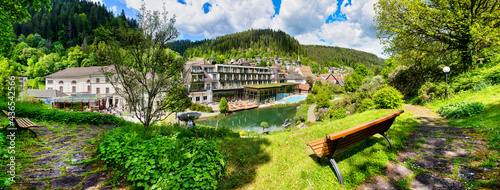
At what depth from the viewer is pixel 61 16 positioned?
78000mm

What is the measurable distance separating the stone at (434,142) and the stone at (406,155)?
0.62m

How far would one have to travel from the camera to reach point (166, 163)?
309 centimetres

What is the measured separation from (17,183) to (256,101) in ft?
128

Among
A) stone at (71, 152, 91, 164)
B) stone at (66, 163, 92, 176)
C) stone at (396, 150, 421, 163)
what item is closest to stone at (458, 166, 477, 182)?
stone at (396, 150, 421, 163)

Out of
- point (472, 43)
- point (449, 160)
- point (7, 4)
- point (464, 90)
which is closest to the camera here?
point (449, 160)

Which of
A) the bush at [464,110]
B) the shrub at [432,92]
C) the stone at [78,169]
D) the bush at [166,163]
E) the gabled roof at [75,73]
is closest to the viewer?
the bush at [166,163]

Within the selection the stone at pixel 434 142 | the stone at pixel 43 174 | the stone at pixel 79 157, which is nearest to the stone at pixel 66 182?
the stone at pixel 43 174

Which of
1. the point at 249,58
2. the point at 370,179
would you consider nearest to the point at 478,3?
the point at 370,179

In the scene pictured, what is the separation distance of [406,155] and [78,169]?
7.30 meters

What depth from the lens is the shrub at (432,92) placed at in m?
9.51

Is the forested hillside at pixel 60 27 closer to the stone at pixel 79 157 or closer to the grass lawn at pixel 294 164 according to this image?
the stone at pixel 79 157

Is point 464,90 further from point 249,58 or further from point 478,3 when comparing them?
point 249,58

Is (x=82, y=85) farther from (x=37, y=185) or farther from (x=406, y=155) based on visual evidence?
(x=406, y=155)

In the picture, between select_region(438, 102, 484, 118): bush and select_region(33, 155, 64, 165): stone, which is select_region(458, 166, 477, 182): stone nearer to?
select_region(438, 102, 484, 118): bush
